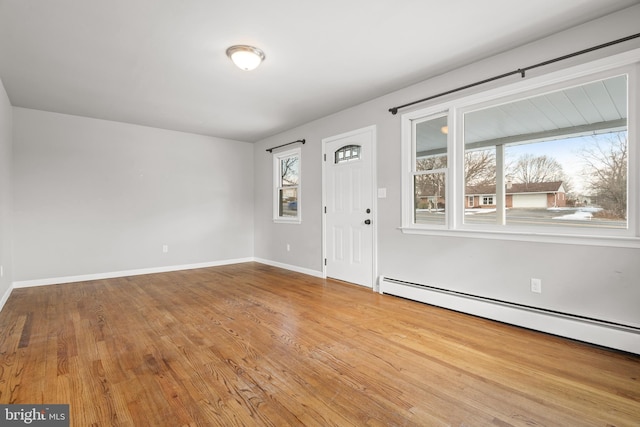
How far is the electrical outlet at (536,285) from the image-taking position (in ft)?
8.82

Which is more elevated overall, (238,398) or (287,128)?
(287,128)

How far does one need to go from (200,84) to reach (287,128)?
2131mm

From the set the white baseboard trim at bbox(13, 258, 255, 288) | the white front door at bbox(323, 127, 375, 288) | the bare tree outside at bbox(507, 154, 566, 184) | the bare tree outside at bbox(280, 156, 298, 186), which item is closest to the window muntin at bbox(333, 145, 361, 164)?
the white front door at bbox(323, 127, 375, 288)

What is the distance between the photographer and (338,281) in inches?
181

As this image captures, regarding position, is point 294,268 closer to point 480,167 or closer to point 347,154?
point 347,154

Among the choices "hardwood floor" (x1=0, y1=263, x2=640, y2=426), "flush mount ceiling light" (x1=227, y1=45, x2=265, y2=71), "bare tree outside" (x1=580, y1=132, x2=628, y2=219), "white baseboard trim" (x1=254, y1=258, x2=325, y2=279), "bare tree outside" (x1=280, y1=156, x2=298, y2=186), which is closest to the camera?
"hardwood floor" (x1=0, y1=263, x2=640, y2=426)

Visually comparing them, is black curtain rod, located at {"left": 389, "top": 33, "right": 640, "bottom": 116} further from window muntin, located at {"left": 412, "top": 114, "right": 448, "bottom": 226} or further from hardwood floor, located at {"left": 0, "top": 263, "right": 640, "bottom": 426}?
hardwood floor, located at {"left": 0, "top": 263, "right": 640, "bottom": 426}

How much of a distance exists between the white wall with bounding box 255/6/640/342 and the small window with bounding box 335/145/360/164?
0.91ft

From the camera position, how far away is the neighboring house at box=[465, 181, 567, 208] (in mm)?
2713

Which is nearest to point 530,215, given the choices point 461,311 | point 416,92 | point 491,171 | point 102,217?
point 491,171

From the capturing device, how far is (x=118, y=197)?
5.05 meters

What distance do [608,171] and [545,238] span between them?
68 cm

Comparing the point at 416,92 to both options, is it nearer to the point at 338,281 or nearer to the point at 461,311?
the point at 461,311

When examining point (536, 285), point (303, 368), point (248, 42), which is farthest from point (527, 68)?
point (303, 368)
